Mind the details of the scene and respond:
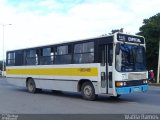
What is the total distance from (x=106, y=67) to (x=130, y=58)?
3.96 ft

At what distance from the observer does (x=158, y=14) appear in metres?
54.7

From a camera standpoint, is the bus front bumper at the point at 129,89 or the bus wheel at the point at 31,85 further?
the bus wheel at the point at 31,85

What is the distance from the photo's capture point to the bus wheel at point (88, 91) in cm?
1714

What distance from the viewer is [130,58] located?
16719 millimetres

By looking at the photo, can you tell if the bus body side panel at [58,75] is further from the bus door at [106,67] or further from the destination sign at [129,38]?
the destination sign at [129,38]

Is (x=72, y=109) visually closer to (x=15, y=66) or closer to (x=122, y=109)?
(x=122, y=109)

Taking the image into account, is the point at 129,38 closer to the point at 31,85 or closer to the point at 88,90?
the point at 88,90

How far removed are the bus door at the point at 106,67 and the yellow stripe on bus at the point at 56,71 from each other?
0.48m

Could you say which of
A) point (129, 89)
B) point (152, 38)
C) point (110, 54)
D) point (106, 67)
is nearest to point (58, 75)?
point (106, 67)

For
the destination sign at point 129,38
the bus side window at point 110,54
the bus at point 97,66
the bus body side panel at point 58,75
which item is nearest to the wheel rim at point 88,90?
the bus at point 97,66

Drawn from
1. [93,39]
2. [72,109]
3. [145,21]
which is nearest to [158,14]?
[145,21]

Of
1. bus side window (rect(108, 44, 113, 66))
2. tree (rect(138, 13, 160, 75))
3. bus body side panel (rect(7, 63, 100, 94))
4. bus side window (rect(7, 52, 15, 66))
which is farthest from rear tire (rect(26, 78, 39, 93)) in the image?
tree (rect(138, 13, 160, 75))

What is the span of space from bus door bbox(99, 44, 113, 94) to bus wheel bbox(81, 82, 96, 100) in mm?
779

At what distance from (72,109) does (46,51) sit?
715cm
